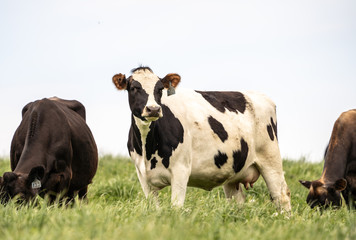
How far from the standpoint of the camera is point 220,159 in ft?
29.1

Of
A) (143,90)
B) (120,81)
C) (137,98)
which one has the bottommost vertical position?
(137,98)

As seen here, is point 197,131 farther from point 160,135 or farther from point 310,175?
point 310,175

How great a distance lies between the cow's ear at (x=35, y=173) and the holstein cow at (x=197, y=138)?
1465 mm

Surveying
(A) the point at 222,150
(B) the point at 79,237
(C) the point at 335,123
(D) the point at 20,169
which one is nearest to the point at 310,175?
(C) the point at 335,123

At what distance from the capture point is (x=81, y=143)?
9.91 m

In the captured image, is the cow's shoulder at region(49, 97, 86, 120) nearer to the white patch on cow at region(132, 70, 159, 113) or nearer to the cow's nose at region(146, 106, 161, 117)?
the white patch on cow at region(132, 70, 159, 113)

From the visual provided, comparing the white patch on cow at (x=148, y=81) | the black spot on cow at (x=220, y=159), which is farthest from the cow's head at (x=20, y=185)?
the black spot on cow at (x=220, y=159)

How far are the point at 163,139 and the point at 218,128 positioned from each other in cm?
117

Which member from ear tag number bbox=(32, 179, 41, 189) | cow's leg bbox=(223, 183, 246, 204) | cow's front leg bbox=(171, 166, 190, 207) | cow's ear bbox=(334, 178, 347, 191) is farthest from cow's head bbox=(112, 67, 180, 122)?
cow's ear bbox=(334, 178, 347, 191)

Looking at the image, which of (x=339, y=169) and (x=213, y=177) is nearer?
(x=213, y=177)

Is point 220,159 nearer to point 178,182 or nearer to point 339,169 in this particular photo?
point 178,182

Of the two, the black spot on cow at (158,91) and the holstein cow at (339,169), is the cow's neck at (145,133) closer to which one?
the black spot on cow at (158,91)

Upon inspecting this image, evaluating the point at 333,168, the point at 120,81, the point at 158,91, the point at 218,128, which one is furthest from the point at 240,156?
the point at 120,81

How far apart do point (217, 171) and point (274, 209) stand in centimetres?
112
